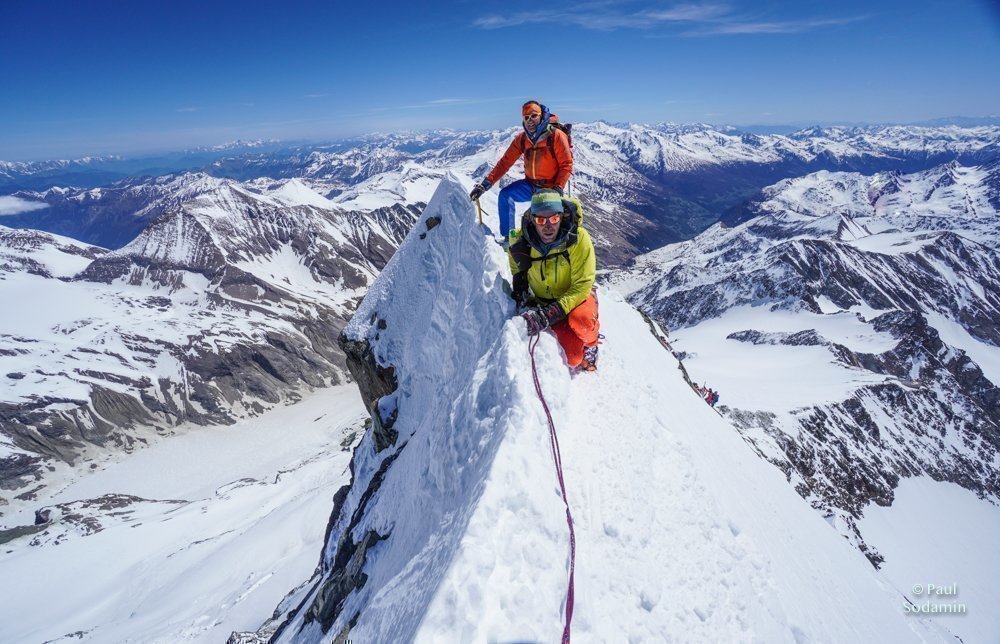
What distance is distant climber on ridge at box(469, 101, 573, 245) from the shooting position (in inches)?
530

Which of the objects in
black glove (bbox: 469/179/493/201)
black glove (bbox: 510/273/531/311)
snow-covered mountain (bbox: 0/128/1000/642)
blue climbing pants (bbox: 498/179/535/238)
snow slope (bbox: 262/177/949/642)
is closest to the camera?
snow slope (bbox: 262/177/949/642)

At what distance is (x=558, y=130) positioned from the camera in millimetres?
13680

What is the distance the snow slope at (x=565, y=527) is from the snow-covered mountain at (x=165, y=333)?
127m

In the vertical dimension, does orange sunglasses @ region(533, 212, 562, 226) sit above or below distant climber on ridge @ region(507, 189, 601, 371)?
above

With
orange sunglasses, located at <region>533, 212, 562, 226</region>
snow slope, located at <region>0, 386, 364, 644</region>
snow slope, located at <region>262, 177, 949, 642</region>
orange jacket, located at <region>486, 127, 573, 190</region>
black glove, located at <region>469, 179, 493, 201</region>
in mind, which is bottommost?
snow slope, located at <region>0, 386, 364, 644</region>

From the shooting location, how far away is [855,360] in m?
71.4

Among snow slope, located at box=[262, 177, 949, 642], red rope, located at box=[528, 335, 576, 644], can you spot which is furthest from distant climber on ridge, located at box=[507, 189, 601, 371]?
red rope, located at box=[528, 335, 576, 644]

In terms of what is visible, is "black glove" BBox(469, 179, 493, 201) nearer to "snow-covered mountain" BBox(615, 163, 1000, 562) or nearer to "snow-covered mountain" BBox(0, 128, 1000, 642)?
"snow-covered mountain" BBox(0, 128, 1000, 642)

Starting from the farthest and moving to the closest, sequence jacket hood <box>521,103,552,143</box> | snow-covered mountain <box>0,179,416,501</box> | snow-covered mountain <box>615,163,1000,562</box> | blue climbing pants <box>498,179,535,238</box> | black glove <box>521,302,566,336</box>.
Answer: snow-covered mountain <box>0,179,416,501</box>
snow-covered mountain <box>615,163,1000,562</box>
blue climbing pants <box>498,179,535,238</box>
jacket hood <box>521,103,552,143</box>
black glove <box>521,302,566,336</box>

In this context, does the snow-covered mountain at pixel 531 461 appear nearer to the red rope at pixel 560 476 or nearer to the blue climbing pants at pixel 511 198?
the red rope at pixel 560 476

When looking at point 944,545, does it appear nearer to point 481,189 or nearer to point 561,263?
point 561,263

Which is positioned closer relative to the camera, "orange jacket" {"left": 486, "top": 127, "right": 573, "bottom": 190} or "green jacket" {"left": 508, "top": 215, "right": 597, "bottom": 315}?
"green jacket" {"left": 508, "top": 215, "right": 597, "bottom": 315}

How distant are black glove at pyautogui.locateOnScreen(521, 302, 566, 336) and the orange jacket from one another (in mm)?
5901

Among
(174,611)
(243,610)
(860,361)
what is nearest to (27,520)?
(174,611)
